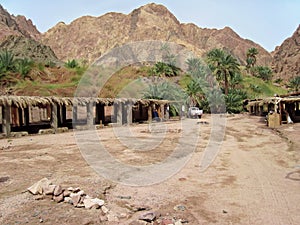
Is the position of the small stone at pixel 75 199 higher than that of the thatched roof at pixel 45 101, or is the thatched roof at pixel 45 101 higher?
the thatched roof at pixel 45 101

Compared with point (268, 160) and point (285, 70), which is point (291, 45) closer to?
point (285, 70)

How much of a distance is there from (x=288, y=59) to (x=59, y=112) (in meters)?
76.0

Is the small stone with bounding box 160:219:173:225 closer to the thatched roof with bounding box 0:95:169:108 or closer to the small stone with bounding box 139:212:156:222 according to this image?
the small stone with bounding box 139:212:156:222

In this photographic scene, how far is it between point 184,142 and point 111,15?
120m

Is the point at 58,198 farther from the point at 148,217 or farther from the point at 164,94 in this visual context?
the point at 164,94

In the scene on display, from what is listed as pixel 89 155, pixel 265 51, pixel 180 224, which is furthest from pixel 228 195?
pixel 265 51

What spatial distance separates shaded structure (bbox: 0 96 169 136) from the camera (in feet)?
59.0

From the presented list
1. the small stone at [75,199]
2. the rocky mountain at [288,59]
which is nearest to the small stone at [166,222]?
the small stone at [75,199]

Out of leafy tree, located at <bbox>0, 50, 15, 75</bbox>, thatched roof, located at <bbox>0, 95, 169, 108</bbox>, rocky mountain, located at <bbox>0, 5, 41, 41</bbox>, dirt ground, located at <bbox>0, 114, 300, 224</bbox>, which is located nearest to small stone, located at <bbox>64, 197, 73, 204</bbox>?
dirt ground, located at <bbox>0, 114, 300, 224</bbox>

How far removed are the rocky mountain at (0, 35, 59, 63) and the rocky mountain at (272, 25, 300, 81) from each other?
60477 millimetres

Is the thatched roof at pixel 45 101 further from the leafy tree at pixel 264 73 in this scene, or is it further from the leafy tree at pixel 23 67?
the leafy tree at pixel 264 73

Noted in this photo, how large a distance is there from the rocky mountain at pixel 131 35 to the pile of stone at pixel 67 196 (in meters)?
97.1

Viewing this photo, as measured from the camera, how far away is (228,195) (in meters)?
6.71

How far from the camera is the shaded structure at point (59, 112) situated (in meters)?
18.0
